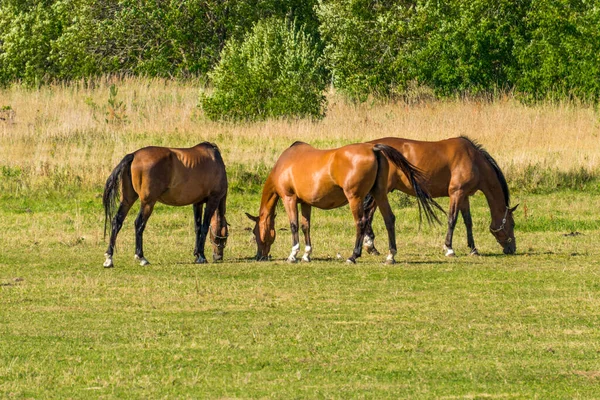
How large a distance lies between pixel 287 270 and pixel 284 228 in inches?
220

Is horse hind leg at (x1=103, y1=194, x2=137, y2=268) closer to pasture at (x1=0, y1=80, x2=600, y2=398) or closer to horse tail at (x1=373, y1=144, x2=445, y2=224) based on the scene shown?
pasture at (x1=0, y1=80, x2=600, y2=398)

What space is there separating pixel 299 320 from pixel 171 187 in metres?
6.31

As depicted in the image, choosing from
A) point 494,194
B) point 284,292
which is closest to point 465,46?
point 494,194

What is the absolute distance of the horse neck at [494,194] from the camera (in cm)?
2020

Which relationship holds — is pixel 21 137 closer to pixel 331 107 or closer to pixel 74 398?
pixel 331 107

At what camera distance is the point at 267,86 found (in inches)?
1430

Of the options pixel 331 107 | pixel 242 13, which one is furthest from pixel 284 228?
pixel 242 13

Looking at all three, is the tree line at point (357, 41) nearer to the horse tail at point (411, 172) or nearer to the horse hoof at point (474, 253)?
the horse hoof at point (474, 253)

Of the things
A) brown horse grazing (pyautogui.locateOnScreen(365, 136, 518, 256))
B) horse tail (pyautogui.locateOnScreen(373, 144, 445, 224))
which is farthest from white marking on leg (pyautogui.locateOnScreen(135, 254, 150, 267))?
horse tail (pyautogui.locateOnScreen(373, 144, 445, 224))

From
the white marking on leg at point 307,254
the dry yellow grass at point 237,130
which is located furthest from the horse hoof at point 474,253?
the dry yellow grass at point 237,130

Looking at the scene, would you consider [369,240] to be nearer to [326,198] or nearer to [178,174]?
[326,198]

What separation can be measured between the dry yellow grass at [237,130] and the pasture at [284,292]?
101mm

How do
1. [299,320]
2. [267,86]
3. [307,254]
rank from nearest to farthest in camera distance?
1. [299,320]
2. [307,254]
3. [267,86]

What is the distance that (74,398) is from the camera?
9.41 m
